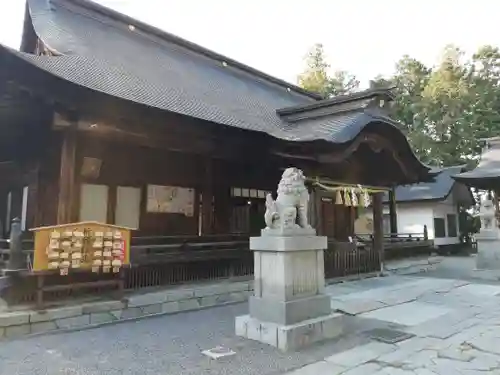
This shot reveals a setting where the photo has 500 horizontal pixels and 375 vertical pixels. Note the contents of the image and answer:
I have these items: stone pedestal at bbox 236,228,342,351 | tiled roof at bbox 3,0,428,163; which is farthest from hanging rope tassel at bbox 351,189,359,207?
stone pedestal at bbox 236,228,342,351

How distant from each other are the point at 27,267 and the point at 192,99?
5.34 meters

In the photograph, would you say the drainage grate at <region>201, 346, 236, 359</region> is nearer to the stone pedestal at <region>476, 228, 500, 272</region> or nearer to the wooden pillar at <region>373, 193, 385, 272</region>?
the wooden pillar at <region>373, 193, 385, 272</region>

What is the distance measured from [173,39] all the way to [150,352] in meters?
11.5

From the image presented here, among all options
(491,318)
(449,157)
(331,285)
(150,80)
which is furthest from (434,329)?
(449,157)

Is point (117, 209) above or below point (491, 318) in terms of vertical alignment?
above

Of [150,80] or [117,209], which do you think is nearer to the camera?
[117,209]

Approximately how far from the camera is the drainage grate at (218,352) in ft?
13.5

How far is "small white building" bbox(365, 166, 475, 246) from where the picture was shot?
19.2 m

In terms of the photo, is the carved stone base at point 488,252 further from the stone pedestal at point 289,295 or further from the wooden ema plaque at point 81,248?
the wooden ema plaque at point 81,248

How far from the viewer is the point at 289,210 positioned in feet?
16.0

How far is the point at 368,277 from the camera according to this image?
1029 cm

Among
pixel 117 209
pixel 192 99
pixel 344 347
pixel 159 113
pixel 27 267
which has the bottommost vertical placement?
pixel 344 347

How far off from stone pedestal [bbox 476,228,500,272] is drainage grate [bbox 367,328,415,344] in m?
7.83

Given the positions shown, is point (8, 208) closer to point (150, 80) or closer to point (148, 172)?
point (148, 172)
